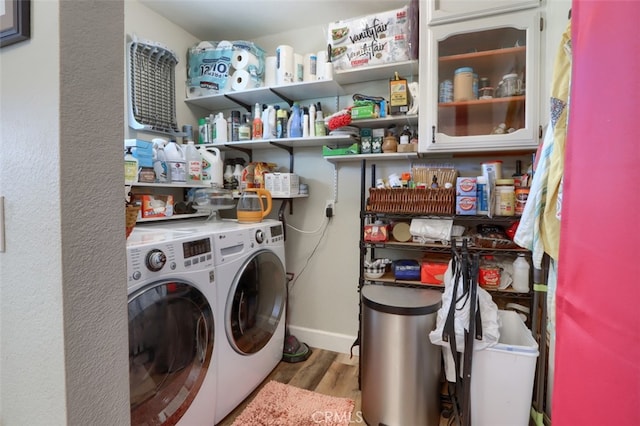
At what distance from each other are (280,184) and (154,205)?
30.8 inches

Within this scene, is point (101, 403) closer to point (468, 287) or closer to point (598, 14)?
point (598, 14)

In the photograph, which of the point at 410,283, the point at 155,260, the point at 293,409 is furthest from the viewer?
the point at 410,283

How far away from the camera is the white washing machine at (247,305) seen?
1.50 meters

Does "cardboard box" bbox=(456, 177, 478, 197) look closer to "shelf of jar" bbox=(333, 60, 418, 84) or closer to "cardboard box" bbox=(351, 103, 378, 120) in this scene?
"cardboard box" bbox=(351, 103, 378, 120)

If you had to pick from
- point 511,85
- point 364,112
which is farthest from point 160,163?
point 511,85

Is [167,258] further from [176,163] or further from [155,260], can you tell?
[176,163]

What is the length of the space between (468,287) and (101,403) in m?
1.25

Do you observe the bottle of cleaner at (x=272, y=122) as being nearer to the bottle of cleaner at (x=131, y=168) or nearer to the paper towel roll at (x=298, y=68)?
the paper towel roll at (x=298, y=68)

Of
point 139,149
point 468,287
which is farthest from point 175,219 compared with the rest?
point 468,287

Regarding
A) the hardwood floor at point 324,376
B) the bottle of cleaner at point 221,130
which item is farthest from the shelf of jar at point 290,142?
the hardwood floor at point 324,376

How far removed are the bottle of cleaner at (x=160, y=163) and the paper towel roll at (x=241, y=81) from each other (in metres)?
0.65

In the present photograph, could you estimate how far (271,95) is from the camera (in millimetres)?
2193

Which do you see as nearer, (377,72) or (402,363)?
(402,363)

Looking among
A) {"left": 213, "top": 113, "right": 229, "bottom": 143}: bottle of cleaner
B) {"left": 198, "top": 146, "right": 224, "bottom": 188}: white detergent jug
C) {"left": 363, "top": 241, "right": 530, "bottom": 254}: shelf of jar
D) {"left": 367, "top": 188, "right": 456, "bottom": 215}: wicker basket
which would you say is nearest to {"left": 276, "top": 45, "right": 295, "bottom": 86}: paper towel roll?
{"left": 213, "top": 113, "right": 229, "bottom": 143}: bottle of cleaner
